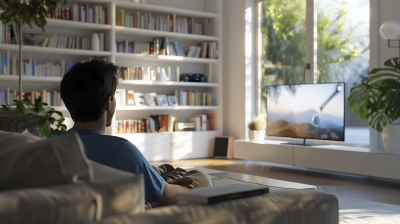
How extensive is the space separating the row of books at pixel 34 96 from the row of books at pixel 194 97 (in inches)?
75.2

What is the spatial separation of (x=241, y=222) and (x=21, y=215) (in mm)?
417

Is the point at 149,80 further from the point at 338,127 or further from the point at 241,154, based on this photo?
the point at 338,127

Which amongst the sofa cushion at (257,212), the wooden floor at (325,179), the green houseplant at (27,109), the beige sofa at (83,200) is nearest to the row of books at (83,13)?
the green houseplant at (27,109)

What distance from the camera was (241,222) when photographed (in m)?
0.79

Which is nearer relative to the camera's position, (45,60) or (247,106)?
(45,60)

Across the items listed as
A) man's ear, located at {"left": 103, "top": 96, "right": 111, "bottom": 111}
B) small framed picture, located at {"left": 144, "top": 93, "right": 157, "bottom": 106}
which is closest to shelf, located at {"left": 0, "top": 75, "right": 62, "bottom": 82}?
small framed picture, located at {"left": 144, "top": 93, "right": 157, "bottom": 106}

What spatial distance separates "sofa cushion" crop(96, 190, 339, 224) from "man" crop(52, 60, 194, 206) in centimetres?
44

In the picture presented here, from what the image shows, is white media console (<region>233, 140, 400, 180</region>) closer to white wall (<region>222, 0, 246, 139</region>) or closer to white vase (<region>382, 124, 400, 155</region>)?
white vase (<region>382, 124, 400, 155</region>)

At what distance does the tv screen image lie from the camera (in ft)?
14.6

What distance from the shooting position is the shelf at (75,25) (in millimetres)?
5385

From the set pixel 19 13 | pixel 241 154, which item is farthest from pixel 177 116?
pixel 19 13

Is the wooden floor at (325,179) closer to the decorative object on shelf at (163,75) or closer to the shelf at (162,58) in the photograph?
the decorative object on shelf at (163,75)

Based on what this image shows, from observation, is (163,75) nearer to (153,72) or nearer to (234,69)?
(153,72)

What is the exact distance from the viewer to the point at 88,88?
52.1 inches
